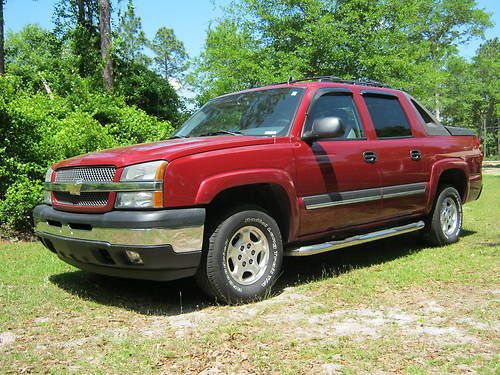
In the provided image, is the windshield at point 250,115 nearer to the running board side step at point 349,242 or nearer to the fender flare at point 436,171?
the running board side step at point 349,242

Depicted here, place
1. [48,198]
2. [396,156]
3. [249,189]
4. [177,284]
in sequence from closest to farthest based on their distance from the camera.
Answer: [249,189] → [48,198] → [177,284] → [396,156]

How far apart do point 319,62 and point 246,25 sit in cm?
328

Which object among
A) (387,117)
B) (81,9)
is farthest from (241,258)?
(81,9)

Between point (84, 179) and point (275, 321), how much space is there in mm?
1925

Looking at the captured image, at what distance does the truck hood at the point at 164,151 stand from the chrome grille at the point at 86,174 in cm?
4

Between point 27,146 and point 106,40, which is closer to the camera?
point 27,146

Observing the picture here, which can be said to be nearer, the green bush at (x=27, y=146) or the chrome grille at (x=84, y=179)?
the chrome grille at (x=84, y=179)

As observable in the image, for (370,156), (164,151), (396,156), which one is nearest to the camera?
(164,151)

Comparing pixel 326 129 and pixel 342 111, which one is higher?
pixel 342 111

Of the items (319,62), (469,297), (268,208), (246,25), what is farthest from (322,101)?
(246,25)

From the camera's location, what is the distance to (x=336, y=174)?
5.21 m

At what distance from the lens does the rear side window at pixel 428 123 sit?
6797 mm

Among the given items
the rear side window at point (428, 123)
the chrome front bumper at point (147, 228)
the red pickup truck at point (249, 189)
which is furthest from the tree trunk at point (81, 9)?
the chrome front bumper at point (147, 228)

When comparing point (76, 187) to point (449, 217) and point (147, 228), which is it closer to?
point (147, 228)
